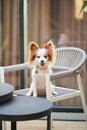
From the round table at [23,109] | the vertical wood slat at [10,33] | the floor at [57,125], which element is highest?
the vertical wood slat at [10,33]

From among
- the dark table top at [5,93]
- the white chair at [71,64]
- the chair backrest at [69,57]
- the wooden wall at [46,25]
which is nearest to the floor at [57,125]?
the white chair at [71,64]

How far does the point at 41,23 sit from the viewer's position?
3732mm

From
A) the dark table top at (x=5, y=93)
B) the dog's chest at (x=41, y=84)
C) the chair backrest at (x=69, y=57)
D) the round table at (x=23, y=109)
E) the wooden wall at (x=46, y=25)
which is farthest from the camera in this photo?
the wooden wall at (x=46, y=25)

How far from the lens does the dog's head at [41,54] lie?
9.58ft

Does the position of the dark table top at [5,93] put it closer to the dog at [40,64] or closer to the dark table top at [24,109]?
the dark table top at [24,109]

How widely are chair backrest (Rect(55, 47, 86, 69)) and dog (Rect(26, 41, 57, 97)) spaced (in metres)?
0.32

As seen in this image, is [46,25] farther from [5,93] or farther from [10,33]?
[5,93]

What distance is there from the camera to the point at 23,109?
195cm

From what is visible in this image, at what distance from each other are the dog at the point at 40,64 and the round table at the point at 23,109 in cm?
75

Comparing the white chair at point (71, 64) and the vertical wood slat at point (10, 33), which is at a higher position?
the vertical wood slat at point (10, 33)

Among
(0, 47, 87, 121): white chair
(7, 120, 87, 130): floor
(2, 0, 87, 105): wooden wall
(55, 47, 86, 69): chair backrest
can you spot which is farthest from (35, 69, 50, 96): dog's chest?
(2, 0, 87, 105): wooden wall

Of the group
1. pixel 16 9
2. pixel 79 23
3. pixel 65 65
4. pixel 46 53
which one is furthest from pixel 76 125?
pixel 16 9

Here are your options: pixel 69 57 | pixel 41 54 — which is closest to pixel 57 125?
pixel 69 57

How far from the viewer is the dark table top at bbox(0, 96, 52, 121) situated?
1.86 metres
